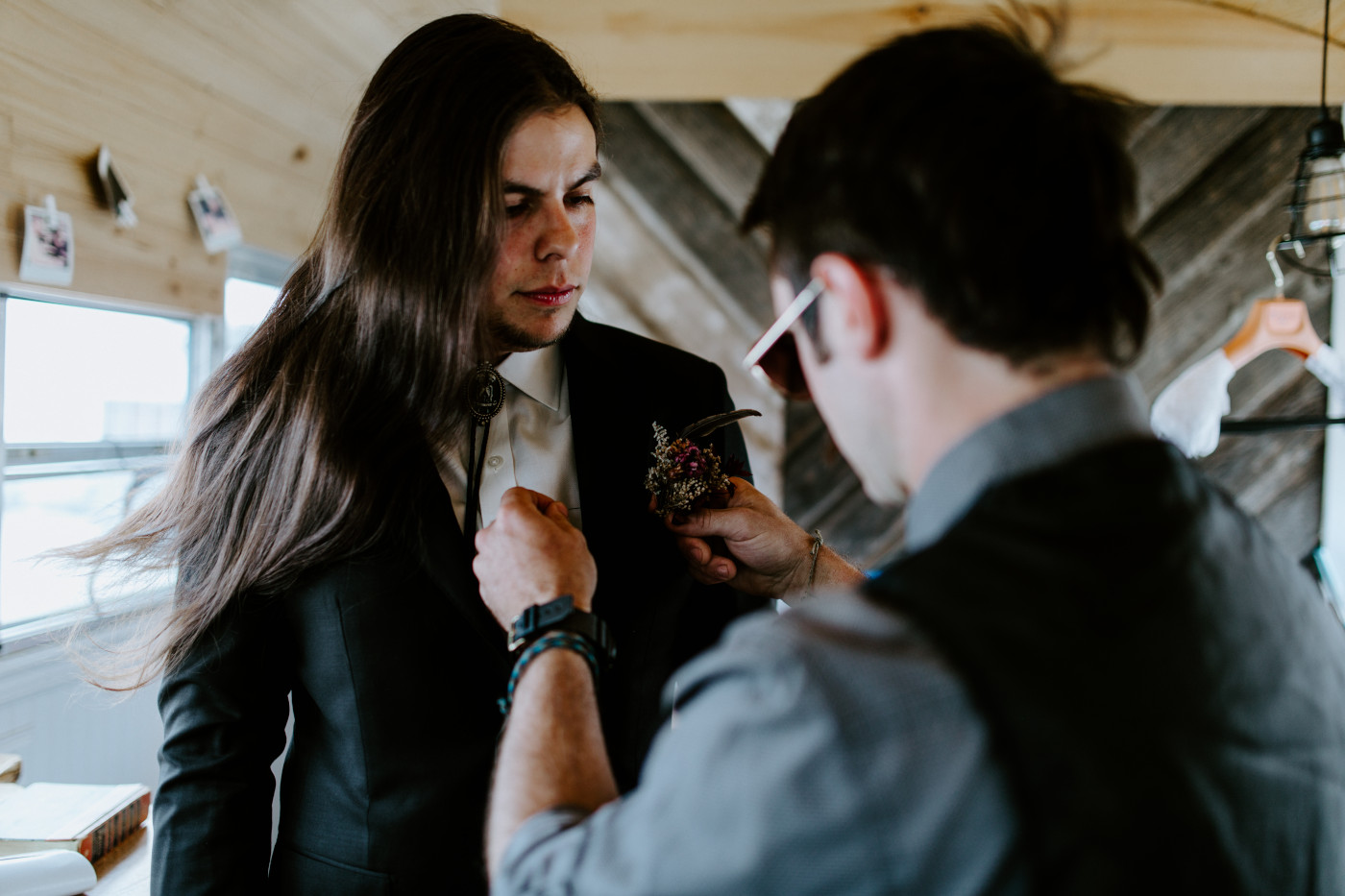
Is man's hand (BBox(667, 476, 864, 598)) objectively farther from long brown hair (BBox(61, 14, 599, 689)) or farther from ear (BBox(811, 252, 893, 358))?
ear (BBox(811, 252, 893, 358))

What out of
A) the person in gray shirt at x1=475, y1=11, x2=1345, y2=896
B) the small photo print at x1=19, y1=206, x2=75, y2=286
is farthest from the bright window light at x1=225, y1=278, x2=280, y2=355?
the person in gray shirt at x1=475, y1=11, x2=1345, y2=896

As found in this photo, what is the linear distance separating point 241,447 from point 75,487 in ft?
4.56

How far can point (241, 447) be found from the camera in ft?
4.05

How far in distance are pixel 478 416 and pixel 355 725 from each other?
0.47 m

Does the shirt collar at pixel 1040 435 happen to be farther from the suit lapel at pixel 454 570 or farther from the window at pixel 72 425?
the window at pixel 72 425

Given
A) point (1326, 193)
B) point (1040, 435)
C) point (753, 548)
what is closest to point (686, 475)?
point (753, 548)

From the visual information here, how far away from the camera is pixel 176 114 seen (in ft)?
7.14

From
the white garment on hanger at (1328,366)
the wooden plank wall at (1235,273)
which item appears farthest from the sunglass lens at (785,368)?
the white garment on hanger at (1328,366)

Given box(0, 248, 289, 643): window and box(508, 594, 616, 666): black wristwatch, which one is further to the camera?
box(0, 248, 289, 643): window

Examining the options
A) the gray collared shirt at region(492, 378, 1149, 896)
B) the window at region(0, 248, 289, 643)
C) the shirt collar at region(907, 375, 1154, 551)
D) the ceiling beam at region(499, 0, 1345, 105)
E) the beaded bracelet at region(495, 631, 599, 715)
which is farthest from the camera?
the ceiling beam at region(499, 0, 1345, 105)

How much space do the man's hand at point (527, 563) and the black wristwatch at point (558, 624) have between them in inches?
0.7

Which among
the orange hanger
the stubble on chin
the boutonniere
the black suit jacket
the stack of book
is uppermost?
the orange hanger

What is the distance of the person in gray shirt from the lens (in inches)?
21.3

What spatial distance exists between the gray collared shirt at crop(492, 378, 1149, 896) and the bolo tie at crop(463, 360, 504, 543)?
695mm
